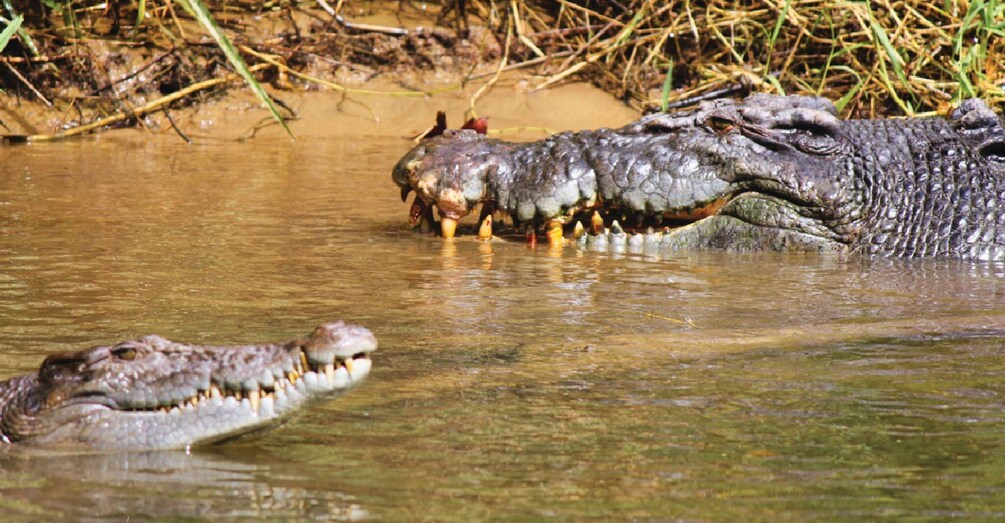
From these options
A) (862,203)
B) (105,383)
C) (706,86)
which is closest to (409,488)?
(105,383)

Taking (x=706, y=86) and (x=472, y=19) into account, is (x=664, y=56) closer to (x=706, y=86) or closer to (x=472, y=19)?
(x=706, y=86)

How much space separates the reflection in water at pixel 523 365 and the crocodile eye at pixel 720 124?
57 cm

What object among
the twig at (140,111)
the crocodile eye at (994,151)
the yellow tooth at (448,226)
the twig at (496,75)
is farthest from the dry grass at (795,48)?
the yellow tooth at (448,226)

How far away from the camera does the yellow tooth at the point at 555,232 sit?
235 inches

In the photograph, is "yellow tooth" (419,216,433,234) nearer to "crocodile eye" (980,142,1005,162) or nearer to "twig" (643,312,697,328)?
"twig" (643,312,697,328)

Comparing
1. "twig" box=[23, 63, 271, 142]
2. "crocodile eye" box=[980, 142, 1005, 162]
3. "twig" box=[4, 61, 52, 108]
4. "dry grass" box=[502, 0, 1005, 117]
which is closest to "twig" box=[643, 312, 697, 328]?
"crocodile eye" box=[980, 142, 1005, 162]

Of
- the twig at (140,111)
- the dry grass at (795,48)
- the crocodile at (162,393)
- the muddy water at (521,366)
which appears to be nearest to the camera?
the muddy water at (521,366)

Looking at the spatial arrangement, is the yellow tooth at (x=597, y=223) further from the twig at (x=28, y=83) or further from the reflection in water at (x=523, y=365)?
the twig at (x=28, y=83)

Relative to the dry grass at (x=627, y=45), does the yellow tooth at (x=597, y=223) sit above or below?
below

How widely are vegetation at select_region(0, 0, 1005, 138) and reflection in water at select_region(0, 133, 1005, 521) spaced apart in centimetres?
261

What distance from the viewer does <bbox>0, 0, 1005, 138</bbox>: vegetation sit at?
899 centimetres

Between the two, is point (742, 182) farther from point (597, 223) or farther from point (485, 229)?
point (485, 229)

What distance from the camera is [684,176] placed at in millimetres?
5961

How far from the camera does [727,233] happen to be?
20.0 feet
